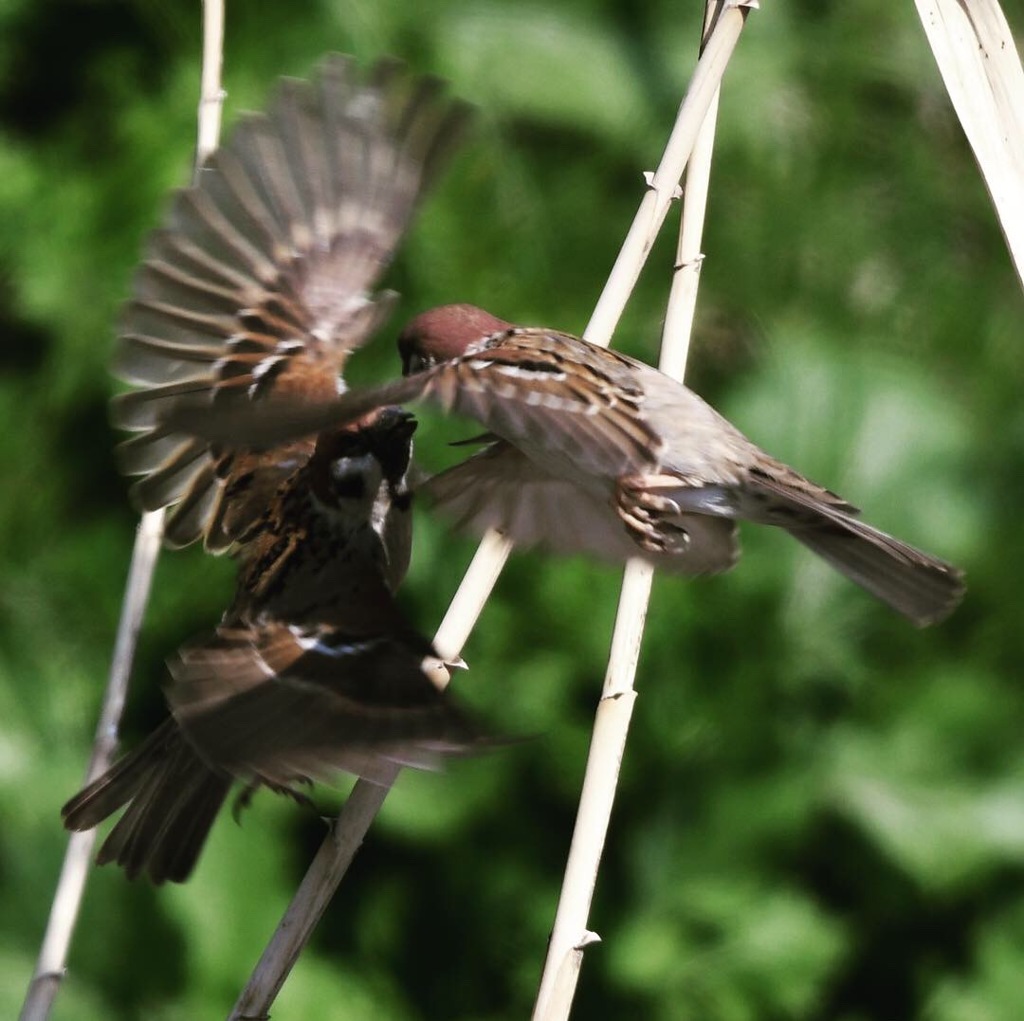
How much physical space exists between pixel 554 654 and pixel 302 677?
1.51 m

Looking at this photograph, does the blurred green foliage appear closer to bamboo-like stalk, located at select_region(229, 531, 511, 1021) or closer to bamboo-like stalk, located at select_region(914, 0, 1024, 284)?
bamboo-like stalk, located at select_region(229, 531, 511, 1021)

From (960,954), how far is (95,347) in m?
1.94

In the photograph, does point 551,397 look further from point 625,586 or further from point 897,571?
point 897,571

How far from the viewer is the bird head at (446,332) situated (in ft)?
7.56

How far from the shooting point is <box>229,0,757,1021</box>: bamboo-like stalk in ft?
5.87

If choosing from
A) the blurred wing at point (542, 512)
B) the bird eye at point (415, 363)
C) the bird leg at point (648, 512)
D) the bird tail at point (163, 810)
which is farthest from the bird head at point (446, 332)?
the bird tail at point (163, 810)

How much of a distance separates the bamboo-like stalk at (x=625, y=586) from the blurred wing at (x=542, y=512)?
0.27 m

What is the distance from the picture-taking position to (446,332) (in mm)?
2311

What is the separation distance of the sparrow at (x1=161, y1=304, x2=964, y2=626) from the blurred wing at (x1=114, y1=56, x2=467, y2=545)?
16 centimetres

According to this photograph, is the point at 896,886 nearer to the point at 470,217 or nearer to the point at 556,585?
the point at 556,585

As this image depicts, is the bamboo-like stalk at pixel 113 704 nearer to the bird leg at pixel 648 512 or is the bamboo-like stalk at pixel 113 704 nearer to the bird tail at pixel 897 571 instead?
the bird leg at pixel 648 512

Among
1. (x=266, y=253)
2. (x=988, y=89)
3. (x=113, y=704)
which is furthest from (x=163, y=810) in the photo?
(x=988, y=89)

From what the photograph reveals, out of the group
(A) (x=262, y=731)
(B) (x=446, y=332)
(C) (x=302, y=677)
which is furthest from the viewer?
(B) (x=446, y=332)

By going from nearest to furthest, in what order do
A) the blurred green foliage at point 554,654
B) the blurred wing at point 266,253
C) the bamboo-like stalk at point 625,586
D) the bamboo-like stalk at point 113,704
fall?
the bamboo-like stalk at point 625,586 → the bamboo-like stalk at point 113,704 → the blurred wing at point 266,253 → the blurred green foliage at point 554,654
